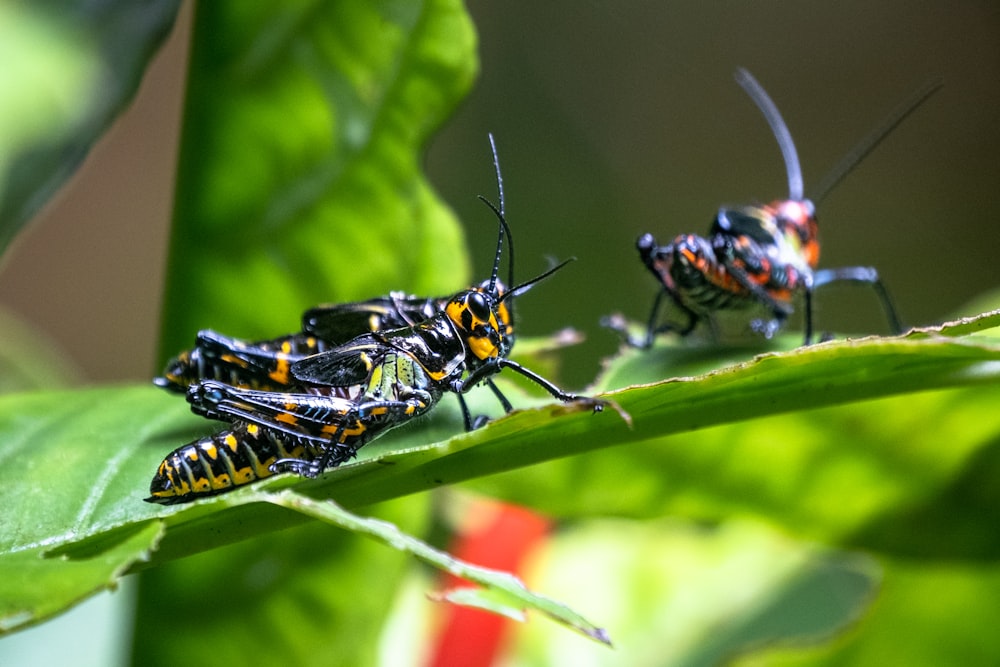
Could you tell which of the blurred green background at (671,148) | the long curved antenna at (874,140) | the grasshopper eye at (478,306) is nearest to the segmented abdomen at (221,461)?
the grasshopper eye at (478,306)

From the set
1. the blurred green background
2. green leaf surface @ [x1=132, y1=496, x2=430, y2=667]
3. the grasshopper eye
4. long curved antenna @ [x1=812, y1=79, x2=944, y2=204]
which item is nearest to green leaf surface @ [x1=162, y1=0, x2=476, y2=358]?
the grasshopper eye

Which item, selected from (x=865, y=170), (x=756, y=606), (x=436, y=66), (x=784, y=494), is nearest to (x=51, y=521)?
(x=436, y=66)

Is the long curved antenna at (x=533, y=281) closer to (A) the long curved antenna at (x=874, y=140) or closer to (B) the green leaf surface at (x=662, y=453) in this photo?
(B) the green leaf surface at (x=662, y=453)

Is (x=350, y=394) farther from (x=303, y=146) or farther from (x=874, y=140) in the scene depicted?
(x=874, y=140)

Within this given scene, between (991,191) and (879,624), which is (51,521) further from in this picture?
(991,191)

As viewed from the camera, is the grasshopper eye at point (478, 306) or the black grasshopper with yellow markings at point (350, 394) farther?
the grasshopper eye at point (478, 306)

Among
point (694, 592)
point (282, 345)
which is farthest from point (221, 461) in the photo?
point (694, 592)

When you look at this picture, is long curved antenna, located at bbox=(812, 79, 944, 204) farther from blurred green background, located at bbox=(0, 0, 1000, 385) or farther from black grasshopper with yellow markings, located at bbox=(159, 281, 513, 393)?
blurred green background, located at bbox=(0, 0, 1000, 385)
